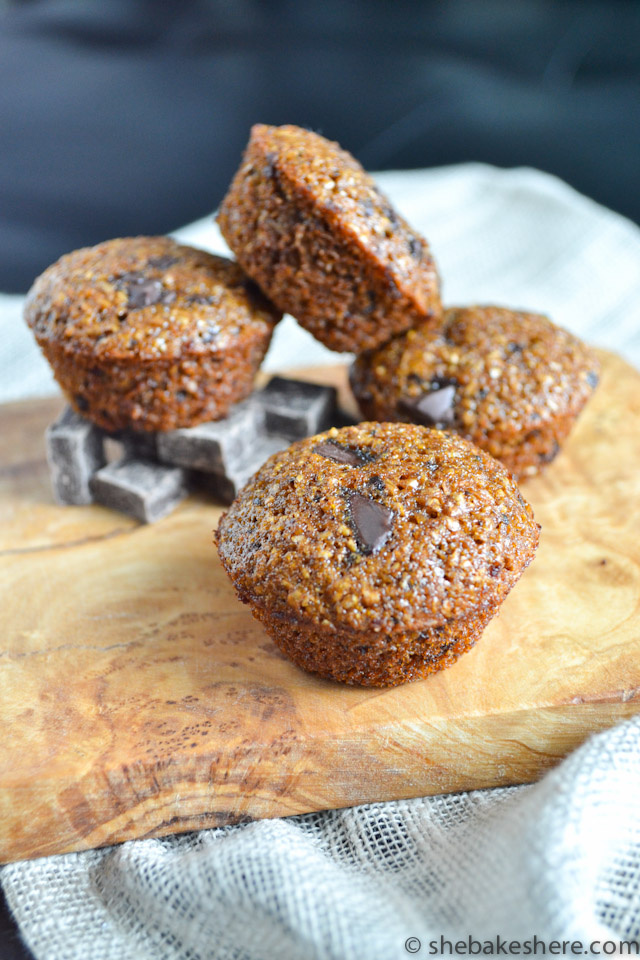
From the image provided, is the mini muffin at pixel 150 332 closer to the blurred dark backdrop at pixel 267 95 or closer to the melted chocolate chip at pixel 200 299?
the melted chocolate chip at pixel 200 299

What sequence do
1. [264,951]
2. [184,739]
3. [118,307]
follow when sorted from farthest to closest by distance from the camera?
[118,307] → [184,739] → [264,951]

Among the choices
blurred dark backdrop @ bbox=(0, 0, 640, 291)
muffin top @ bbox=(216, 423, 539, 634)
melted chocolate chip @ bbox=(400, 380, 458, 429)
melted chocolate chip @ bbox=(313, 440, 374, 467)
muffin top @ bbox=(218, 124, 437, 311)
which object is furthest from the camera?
blurred dark backdrop @ bbox=(0, 0, 640, 291)

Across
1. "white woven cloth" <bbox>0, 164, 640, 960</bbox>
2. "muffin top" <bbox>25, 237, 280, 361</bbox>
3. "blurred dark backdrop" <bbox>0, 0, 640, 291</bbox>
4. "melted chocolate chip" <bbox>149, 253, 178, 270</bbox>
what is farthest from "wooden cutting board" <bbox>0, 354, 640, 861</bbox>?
"blurred dark backdrop" <bbox>0, 0, 640, 291</bbox>

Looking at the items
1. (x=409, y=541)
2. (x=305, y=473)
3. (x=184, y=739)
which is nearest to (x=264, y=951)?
(x=184, y=739)

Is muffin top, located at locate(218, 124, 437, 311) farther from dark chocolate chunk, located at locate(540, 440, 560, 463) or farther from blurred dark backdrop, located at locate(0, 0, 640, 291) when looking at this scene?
blurred dark backdrop, located at locate(0, 0, 640, 291)

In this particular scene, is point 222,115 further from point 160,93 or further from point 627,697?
point 627,697

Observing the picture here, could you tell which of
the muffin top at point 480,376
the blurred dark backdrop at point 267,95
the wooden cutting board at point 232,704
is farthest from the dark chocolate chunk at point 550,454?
the blurred dark backdrop at point 267,95
